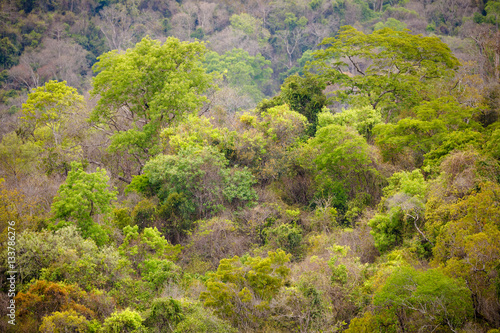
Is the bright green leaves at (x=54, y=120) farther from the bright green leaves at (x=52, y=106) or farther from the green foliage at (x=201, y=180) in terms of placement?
the green foliage at (x=201, y=180)

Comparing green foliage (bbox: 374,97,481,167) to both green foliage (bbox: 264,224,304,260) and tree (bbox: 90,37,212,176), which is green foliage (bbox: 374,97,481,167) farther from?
tree (bbox: 90,37,212,176)

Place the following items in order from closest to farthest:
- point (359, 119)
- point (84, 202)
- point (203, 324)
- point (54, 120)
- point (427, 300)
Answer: point (427, 300), point (203, 324), point (84, 202), point (359, 119), point (54, 120)

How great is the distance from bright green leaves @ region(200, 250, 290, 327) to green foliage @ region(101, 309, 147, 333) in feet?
6.64

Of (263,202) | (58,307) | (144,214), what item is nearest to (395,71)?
(263,202)

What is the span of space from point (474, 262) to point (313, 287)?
176 inches

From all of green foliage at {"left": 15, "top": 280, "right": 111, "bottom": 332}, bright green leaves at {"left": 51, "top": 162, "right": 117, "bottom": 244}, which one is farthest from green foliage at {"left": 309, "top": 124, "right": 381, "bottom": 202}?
green foliage at {"left": 15, "top": 280, "right": 111, "bottom": 332}

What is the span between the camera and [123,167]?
2839cm

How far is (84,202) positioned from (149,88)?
38.7 ft

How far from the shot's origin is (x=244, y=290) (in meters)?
12.3

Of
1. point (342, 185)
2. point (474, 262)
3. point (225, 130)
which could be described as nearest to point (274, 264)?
point (474, 262)

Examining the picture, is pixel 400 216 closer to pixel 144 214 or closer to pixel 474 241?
pixel 474 241

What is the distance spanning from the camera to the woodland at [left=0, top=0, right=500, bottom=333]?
12.0 metres

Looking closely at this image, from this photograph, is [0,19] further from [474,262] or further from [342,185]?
[474,262]

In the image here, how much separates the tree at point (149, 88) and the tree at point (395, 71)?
9.01 meters
